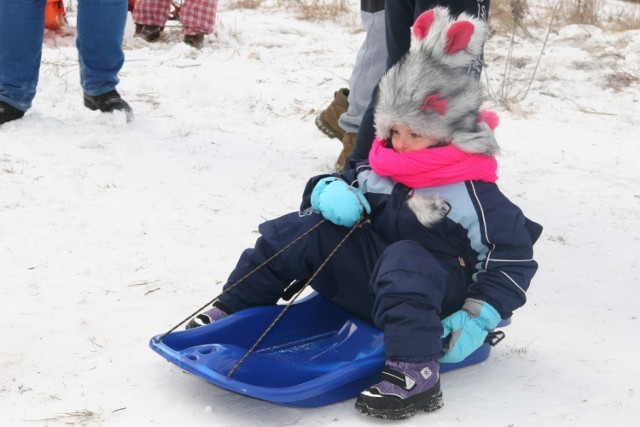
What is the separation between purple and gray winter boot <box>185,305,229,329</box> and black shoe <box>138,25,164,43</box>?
3.87m

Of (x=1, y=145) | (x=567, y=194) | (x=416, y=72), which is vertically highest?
(x=416, y=72)

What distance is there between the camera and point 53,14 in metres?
5.93

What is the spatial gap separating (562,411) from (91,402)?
3.85ft

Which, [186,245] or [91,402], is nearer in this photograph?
[91,402]

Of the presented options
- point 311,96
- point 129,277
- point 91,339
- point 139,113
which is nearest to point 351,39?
point 311,96

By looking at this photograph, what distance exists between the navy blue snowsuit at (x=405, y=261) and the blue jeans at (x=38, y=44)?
1.96m

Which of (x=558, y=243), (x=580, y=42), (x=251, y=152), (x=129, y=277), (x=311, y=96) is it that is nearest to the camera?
(x=129, y=277)

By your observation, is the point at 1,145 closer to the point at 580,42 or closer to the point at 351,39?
the point at 351,39

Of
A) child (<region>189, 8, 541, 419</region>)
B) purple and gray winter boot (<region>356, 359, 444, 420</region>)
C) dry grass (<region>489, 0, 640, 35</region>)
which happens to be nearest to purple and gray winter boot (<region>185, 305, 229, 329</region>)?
child (<region>189, 8, 541, 419</region>)

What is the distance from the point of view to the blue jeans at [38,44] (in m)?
4.07

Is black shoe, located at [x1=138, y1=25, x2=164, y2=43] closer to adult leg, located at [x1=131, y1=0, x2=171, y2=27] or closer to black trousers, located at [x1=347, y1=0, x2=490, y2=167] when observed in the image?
adult leg, located at [x1=131, y1=0, x2=171, y2=27]

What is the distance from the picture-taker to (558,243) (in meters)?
3.54

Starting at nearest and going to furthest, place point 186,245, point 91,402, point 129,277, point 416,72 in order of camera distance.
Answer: point 91,402, point 416,72, point 129,277, point 186,245

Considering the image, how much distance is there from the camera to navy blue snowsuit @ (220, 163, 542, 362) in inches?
87.5
